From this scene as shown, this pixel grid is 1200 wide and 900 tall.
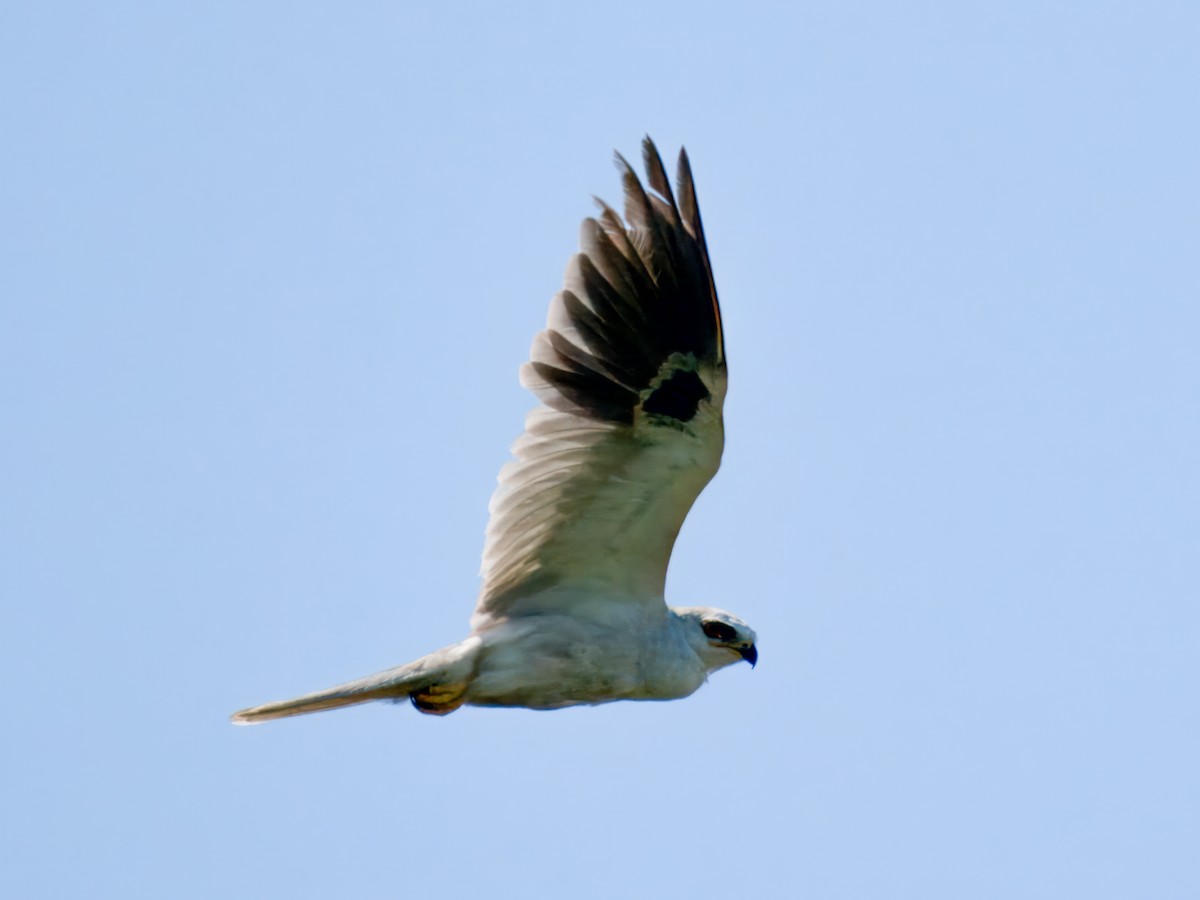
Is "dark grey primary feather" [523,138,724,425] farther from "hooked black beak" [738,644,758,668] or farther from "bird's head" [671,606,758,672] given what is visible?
"hooked black beak" [738,644,758,668]

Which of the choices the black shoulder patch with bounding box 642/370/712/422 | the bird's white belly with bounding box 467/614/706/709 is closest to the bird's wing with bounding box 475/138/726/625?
the black shoulder patch with bounding box 642/370/712/422

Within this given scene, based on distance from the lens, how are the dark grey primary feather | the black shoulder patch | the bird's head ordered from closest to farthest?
the dark grey primary feather
the black shoulder patch
the bird's head

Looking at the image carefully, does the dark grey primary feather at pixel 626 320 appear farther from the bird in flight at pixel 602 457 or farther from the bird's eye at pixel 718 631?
the bird's eye at pixel 718 631

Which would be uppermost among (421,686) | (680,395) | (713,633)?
(680,395)

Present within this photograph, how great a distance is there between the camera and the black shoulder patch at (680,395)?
8.84m

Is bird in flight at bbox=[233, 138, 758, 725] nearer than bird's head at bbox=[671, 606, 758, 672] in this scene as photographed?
Yes

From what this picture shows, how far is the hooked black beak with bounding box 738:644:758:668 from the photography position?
31.7 feet

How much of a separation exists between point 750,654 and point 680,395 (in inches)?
65.9

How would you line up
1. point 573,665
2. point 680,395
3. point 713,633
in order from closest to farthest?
1. point 680,395
2. point 573,665
3. point 713,633

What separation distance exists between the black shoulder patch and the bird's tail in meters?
1.53

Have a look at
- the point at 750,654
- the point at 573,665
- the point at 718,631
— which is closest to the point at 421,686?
the point at 573,665

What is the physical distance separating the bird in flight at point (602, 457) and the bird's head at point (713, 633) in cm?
41

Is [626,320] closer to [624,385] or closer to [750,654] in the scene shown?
[624,385]

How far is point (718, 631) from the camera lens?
9.57 m
